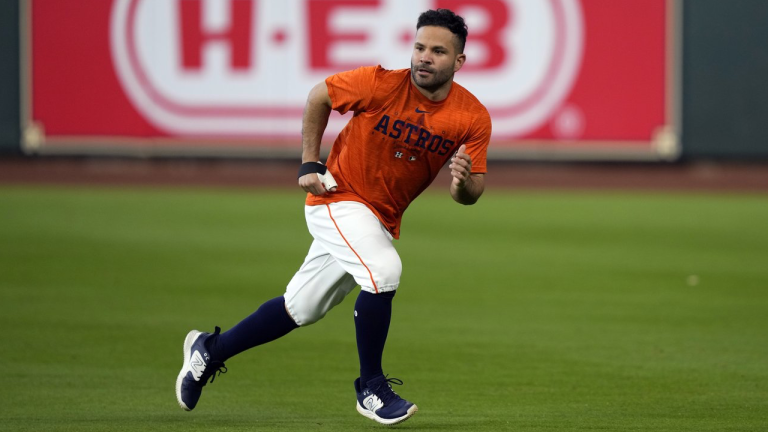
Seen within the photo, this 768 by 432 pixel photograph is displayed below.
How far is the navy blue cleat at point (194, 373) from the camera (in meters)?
5.60

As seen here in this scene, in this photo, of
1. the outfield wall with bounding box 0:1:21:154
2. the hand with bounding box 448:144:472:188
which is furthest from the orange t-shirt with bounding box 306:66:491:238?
the outfield wall with bounding box 0:1:21:154

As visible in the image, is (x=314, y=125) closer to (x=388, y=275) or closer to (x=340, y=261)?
(x=340, y=261)

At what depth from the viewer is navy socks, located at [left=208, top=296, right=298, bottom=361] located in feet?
18.3

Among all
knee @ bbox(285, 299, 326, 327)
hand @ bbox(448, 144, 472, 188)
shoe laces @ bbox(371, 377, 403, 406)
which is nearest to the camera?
hand @ bbox(448, 144, 472, 188)

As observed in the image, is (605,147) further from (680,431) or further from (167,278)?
(680,431)

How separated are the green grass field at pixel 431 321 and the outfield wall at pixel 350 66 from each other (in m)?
4.88

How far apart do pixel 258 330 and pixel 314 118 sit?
101 centimetres

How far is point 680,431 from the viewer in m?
5.27

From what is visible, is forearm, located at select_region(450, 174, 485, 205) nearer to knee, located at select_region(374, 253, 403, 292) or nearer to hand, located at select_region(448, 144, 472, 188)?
hand, located at select_region(448, 144, 472, 188)

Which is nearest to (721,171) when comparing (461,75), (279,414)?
(461,75)

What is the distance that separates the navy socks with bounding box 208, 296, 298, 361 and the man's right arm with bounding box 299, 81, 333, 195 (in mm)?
564

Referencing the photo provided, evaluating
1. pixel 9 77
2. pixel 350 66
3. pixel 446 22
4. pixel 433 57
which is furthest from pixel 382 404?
pixel 9 77

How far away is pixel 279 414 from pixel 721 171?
17625 millimetres

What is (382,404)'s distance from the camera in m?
5.30
